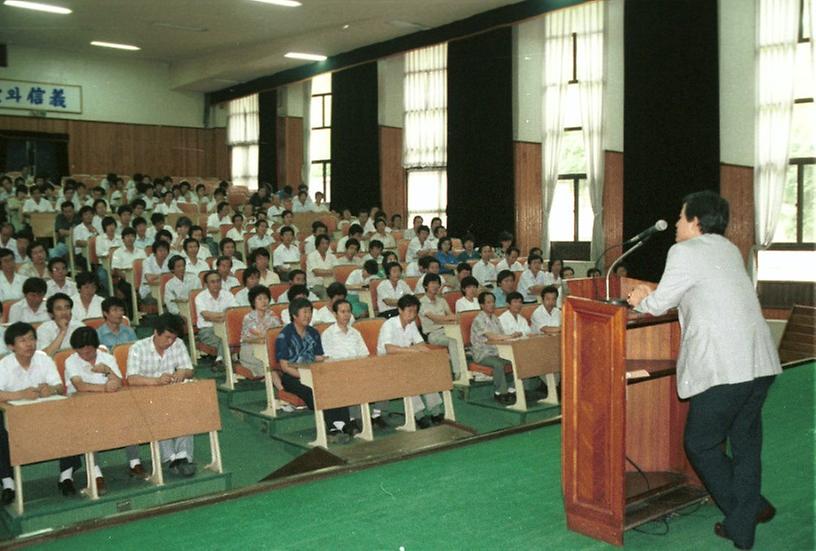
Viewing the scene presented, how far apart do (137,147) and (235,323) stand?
13.7m

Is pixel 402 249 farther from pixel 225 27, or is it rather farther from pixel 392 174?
pixel 225 27

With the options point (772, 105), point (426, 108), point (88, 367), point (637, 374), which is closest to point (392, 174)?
point (426, 108)

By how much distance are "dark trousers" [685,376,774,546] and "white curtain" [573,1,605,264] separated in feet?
28.7

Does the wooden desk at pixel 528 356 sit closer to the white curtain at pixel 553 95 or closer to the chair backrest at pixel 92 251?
the chair backrest at pixel 92 251

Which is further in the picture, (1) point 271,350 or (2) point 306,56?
(2) point 306,56

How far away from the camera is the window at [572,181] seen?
39.0 feet

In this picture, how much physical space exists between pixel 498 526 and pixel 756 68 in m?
8.32

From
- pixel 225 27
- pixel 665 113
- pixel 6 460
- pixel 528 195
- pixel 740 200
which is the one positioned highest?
pixel 225 27

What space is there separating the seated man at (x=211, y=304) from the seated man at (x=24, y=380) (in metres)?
2.26

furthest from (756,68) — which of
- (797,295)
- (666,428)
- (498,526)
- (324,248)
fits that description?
(498,526)

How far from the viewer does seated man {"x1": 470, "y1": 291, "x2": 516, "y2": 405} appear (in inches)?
261

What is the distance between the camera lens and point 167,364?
199 inches

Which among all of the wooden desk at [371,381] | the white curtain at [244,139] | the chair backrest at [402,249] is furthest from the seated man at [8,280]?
the white curtain at [244,139]

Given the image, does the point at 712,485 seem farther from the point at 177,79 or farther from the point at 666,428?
the point at 177,79
